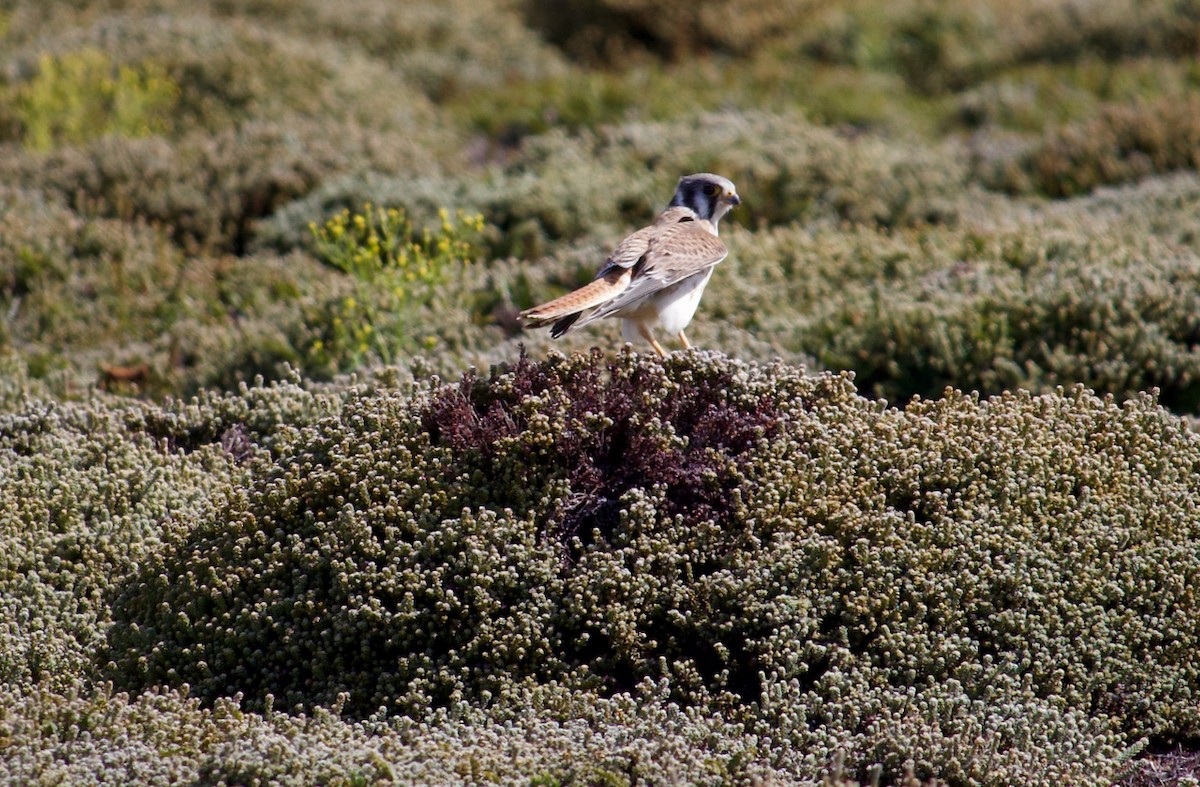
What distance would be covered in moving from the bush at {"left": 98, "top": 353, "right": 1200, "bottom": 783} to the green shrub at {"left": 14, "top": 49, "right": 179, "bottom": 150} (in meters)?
9.56

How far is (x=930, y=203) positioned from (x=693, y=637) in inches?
290

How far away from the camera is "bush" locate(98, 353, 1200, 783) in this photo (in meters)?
4.59

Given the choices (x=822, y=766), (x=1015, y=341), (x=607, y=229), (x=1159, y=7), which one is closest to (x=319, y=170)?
(x=607, y=229)

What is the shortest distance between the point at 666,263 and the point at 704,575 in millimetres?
1703

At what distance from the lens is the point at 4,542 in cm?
534

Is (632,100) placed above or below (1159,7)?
below

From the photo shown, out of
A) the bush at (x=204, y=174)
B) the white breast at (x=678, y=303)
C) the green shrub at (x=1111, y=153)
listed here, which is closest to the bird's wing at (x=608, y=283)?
the white breast at (x=678, y=303)

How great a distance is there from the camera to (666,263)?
591 centimetres

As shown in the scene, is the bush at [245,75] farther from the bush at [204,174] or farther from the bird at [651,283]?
the bird at [651,283]

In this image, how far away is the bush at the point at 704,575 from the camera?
4.59 meters

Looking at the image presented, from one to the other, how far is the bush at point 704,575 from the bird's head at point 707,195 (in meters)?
1.68

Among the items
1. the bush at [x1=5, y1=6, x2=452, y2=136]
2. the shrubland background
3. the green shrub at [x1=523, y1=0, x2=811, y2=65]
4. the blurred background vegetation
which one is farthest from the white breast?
the green shrub at [x1=523, y1=0, x2=811, y2=65]

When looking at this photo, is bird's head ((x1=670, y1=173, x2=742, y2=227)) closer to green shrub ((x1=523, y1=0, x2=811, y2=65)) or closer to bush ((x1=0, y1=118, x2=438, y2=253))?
bush ((x1=0, y1=118, x2=438, y2=253))

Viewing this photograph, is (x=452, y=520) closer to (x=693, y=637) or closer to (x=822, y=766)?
(x=693, y=637)
